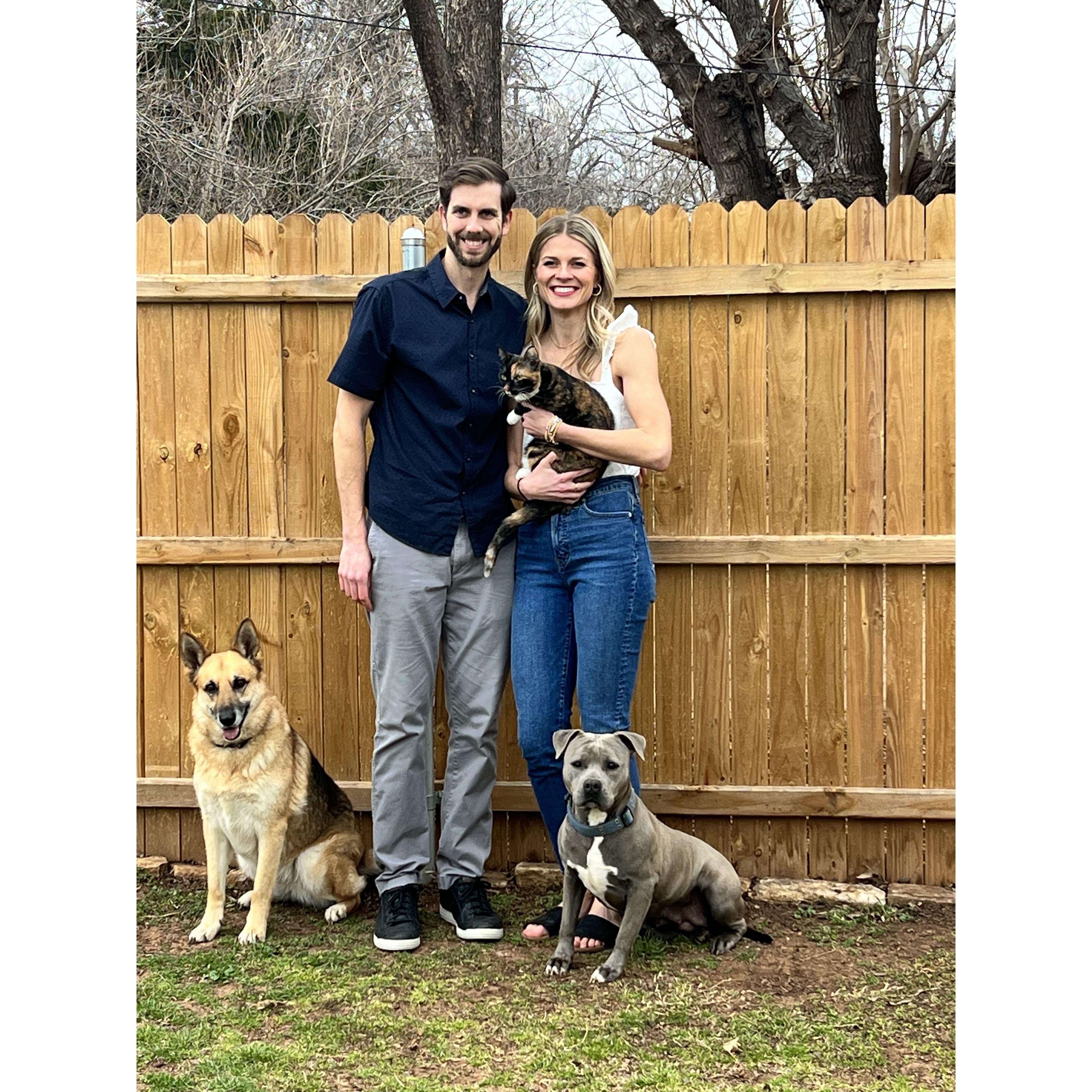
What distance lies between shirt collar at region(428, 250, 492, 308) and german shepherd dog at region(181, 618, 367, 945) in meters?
1.38

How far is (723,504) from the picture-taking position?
4543 millimetres

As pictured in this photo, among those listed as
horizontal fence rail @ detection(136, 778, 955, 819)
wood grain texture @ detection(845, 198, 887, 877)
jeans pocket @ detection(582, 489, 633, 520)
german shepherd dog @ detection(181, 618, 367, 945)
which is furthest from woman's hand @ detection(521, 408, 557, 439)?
horizontal fence rail @ detection(136, 778, 955, 819)

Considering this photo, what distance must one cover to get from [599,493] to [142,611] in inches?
87.6

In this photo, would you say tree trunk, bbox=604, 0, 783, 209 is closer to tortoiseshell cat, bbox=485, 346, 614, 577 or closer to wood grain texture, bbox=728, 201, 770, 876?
wood grain texture, bbox=728, 201, 770, 876

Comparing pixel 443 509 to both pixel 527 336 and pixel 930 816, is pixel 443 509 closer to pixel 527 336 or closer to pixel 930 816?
pixel 527 336

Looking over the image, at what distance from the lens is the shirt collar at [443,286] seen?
393 cm

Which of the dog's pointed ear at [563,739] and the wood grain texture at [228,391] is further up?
the wood grain texture at [228,391]

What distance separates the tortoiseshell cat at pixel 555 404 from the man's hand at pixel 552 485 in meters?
0.01

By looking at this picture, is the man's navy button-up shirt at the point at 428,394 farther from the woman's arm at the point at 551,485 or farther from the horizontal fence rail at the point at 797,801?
the horizontal fence rail at the point at 797,801

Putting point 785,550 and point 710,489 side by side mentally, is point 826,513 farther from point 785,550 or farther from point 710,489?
point 710,489

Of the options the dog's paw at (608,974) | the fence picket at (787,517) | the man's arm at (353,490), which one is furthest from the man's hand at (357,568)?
the fence picket at (787,517)

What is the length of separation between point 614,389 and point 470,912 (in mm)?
1949

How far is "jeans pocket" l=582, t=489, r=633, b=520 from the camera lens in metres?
3.78

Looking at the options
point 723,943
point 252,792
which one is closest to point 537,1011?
point 723,943
